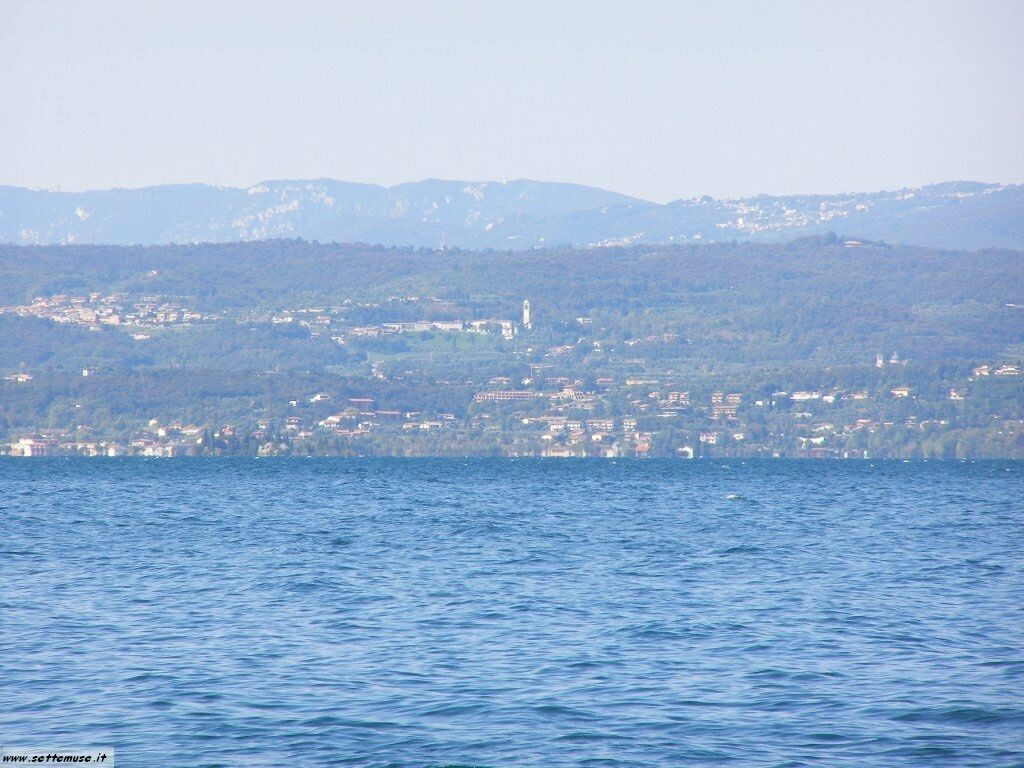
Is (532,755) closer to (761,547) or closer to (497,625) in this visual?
(497,625)

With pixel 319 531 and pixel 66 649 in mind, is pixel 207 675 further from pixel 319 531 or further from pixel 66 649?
pixel 319 531

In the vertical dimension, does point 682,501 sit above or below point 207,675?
below

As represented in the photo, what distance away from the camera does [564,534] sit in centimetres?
5622

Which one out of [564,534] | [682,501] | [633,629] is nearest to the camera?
[633,629]

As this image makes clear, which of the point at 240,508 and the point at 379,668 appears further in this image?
the point at 240,508

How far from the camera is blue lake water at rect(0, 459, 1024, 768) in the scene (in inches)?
828

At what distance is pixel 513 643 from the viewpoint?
94.4 feet

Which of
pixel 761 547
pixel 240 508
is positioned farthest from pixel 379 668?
pixel 240 508

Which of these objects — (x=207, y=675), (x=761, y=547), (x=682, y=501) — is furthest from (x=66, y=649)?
(x=682, y=501)

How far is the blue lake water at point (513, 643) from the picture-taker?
2103 cm

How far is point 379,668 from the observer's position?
2602 centimetres

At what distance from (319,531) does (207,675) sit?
32101 mm

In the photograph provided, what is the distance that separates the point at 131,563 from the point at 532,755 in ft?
84.4

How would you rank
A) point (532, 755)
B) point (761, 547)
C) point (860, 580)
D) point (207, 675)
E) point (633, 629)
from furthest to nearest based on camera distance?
point (761, 547)
point (860, 580)
point (633, 629)
point (207, 675)
point (532, 755)
